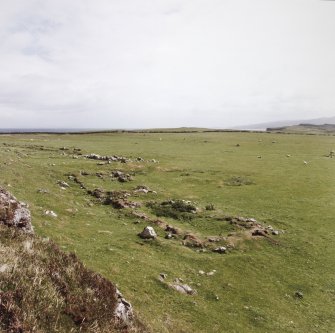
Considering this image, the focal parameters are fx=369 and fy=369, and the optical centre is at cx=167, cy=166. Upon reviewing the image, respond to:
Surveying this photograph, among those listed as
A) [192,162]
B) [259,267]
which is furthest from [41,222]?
[192,162]

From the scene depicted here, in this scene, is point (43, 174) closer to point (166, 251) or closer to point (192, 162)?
point (166, 251)

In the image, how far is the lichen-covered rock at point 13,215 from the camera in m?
16.0

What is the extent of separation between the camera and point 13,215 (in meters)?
16.6

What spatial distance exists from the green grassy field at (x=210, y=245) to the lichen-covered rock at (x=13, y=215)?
4341 mm

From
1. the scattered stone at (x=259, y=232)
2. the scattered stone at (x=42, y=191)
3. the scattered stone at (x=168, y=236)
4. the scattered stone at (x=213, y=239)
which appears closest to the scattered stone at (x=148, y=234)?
the scattered stone at (x=168, y=236)

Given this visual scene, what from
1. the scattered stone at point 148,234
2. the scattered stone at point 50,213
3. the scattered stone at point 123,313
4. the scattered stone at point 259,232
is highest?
the scattered stone at point 50,213

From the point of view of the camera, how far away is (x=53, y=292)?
1067cm

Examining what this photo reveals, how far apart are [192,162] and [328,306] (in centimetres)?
4135

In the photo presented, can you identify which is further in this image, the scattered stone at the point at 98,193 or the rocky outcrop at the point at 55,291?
the scattered stone at the point at 98,193

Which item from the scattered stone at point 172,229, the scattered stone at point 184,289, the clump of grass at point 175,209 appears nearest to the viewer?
the scattered stone at point 184,289

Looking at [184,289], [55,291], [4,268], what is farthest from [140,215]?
[4,268]

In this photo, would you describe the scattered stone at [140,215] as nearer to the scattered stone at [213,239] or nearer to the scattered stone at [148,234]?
the scattered stone at [148,234]

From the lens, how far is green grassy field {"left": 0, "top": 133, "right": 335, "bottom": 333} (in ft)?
59.8

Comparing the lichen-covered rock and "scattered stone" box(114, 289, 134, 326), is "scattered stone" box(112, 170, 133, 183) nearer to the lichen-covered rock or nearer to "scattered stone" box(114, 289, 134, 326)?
the lichen-covered rock
